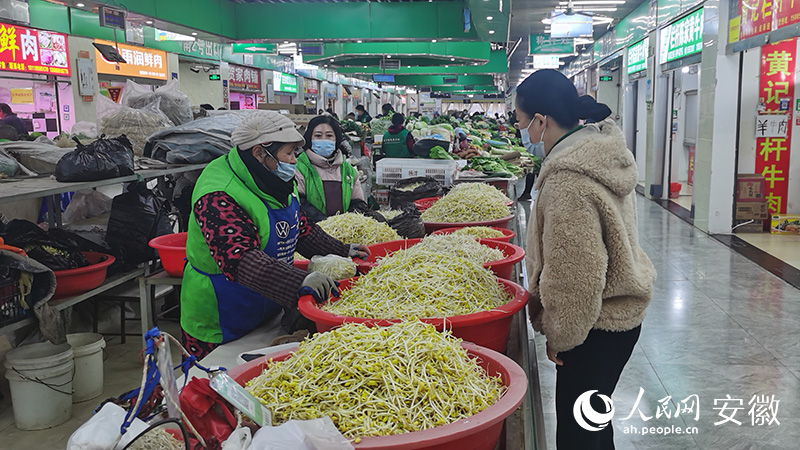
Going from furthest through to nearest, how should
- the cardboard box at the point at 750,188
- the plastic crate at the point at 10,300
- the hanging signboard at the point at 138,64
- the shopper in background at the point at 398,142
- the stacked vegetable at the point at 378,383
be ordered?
the hanging signboard at the point at 138,64
the cardboard box at the point at 750,188
the shopper in background at the point at 398,142
the plastic crate at the point at 10,300
the stacked vegetable at the point at 378,383

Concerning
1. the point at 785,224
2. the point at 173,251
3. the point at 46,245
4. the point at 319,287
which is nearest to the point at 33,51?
the point at 46,245

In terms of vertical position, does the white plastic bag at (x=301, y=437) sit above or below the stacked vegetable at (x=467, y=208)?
below

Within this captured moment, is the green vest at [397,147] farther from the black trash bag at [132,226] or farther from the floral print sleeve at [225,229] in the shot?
the floral print sleeve at [225,229]

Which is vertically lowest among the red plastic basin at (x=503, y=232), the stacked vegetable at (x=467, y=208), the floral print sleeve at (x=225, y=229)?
the red plastic basin at (x=503, y=232)

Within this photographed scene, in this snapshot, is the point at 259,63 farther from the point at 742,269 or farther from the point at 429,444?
the point at 429,444

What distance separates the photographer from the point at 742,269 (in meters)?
7.10

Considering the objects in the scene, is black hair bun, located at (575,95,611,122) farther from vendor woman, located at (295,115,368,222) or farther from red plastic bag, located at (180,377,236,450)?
vendor woman, located at (295,115,368,222)

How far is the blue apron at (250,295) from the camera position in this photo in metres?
2.50

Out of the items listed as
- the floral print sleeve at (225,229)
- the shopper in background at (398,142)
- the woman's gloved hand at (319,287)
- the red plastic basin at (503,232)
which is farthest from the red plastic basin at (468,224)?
the shopper in background at (398,142)

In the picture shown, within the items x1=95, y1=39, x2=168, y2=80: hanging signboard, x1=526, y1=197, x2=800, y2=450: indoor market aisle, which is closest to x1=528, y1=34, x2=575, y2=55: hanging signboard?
x1=95, y1=39, x2=168, y2=80: hanging signboard

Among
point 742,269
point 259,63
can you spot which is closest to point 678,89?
point 742,269

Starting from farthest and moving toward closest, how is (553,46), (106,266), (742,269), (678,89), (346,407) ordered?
(553,46) → (678,89) → (742,269) → (106,266) → (346,407)

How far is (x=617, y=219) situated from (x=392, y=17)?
449 inches

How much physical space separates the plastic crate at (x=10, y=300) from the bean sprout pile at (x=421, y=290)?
2.49 m
